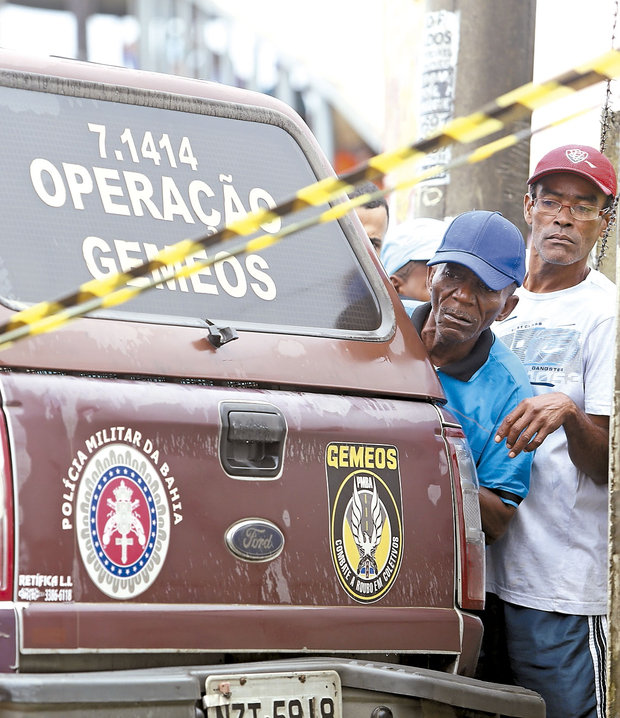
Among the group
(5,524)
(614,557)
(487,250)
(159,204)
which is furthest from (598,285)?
(5,524)

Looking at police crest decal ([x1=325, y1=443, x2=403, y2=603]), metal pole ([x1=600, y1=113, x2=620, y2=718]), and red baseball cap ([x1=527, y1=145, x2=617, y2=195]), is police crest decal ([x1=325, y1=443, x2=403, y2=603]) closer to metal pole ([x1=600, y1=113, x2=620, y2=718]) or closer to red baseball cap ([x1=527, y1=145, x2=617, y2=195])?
metal pole ([x1=600, y1=113, x2=620, y2=718])

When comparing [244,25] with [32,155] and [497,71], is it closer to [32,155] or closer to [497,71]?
[497,71]

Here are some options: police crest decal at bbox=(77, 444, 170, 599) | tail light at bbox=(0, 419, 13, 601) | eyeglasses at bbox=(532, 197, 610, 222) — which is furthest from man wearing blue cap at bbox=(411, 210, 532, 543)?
tail light at bbox=(0, 419, 13, 601)

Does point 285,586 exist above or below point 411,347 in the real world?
below

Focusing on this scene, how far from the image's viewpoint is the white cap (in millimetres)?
4762

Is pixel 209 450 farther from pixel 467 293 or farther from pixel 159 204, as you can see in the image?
pixel 467 293

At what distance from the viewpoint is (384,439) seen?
3.09 metres

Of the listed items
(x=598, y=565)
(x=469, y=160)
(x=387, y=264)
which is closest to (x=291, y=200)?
(x=469, y=160)

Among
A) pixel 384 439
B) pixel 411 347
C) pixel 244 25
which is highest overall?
pixel 244 25

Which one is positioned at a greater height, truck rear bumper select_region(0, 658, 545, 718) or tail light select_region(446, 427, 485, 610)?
tail light select_region(446, 427, 485, 610)

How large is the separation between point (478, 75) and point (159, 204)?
2.88 m

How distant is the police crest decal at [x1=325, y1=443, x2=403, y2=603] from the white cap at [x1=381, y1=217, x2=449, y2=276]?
1777 mm

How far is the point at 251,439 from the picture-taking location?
9.34ft

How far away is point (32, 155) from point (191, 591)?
3.52 feet
